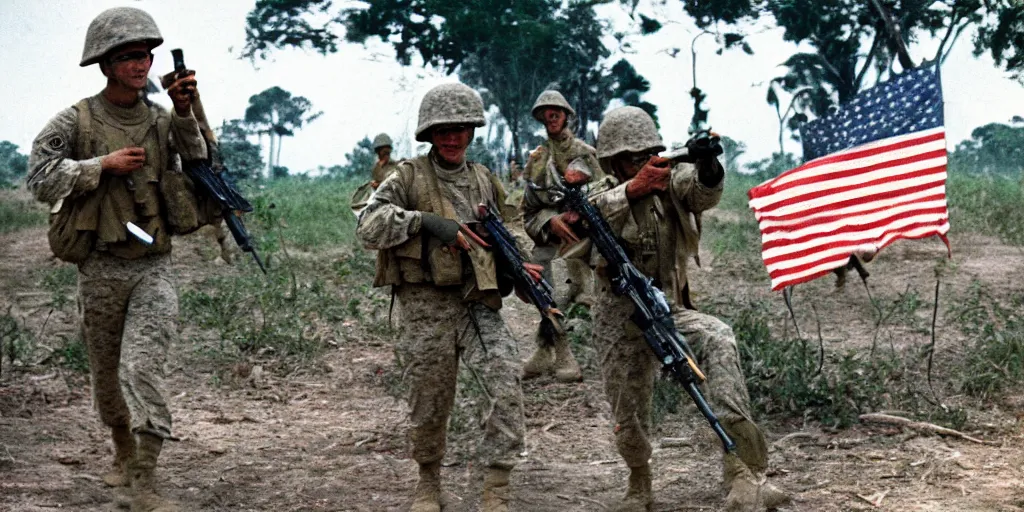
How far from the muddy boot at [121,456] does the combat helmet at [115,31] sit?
6.35 ft

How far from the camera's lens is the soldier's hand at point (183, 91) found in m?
5.25

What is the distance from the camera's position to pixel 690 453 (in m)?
6.42

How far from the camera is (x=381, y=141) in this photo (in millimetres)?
14680

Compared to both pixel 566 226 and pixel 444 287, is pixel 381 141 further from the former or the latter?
pixel 566 226

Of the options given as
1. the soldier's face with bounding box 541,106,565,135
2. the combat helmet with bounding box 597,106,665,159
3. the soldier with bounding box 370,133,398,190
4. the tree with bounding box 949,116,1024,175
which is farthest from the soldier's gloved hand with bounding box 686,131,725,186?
the tree with bounding box 949,116,1024,175

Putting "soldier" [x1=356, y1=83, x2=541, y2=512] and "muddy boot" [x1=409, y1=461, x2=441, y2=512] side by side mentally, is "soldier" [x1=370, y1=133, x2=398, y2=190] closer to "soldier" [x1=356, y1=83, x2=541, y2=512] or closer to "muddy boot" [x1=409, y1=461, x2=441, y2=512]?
"soldier" [x1=356, y1=83, x2=541, y2=512]

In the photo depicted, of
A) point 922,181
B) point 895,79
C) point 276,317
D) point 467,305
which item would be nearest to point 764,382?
point 922,181

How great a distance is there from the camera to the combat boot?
530 cm

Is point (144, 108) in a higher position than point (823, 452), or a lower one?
higher

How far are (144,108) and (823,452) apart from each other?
13.6 ft

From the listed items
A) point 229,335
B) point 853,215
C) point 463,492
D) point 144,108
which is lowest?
point 463,492

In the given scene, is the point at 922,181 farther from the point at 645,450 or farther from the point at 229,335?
the point at 229,335

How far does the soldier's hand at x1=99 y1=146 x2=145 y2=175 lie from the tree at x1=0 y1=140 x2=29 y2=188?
81.3 ft

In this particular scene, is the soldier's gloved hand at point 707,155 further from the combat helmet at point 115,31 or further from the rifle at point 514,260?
the combat helmet at point 115,31
